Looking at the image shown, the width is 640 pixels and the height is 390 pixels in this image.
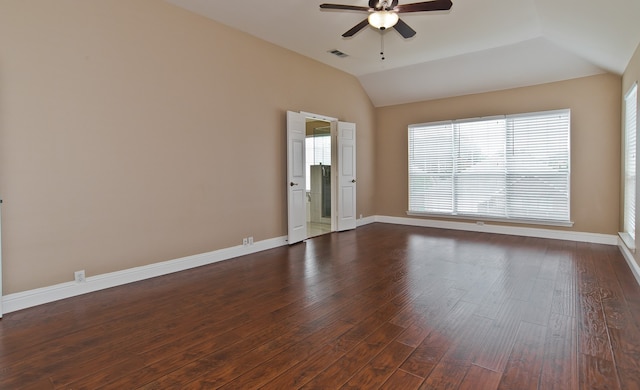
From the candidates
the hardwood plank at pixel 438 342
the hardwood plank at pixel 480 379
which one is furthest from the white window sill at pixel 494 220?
the hardwood plank at pixel 480 379

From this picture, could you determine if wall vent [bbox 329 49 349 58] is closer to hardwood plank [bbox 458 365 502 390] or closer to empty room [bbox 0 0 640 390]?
empty room [bbox 0 0 640 390]

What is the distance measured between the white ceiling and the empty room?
0.04 metres

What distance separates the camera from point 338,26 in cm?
471

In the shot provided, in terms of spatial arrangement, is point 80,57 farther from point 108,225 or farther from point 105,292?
point 105,292

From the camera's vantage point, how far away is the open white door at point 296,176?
554 centimetres

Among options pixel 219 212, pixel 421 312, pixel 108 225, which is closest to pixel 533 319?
pixel 421 312

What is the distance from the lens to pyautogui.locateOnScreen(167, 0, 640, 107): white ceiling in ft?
13.0

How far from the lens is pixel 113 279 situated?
365cm

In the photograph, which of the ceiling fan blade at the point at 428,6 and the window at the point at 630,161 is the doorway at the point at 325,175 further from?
the window at the point at 630,161

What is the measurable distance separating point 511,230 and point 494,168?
3.91ft

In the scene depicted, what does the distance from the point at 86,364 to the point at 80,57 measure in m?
2.85

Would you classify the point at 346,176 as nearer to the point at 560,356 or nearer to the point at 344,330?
the point at 344,330

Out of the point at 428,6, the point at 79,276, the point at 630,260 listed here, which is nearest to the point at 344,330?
the point at 79,276

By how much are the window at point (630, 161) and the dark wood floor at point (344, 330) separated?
2.17ft
